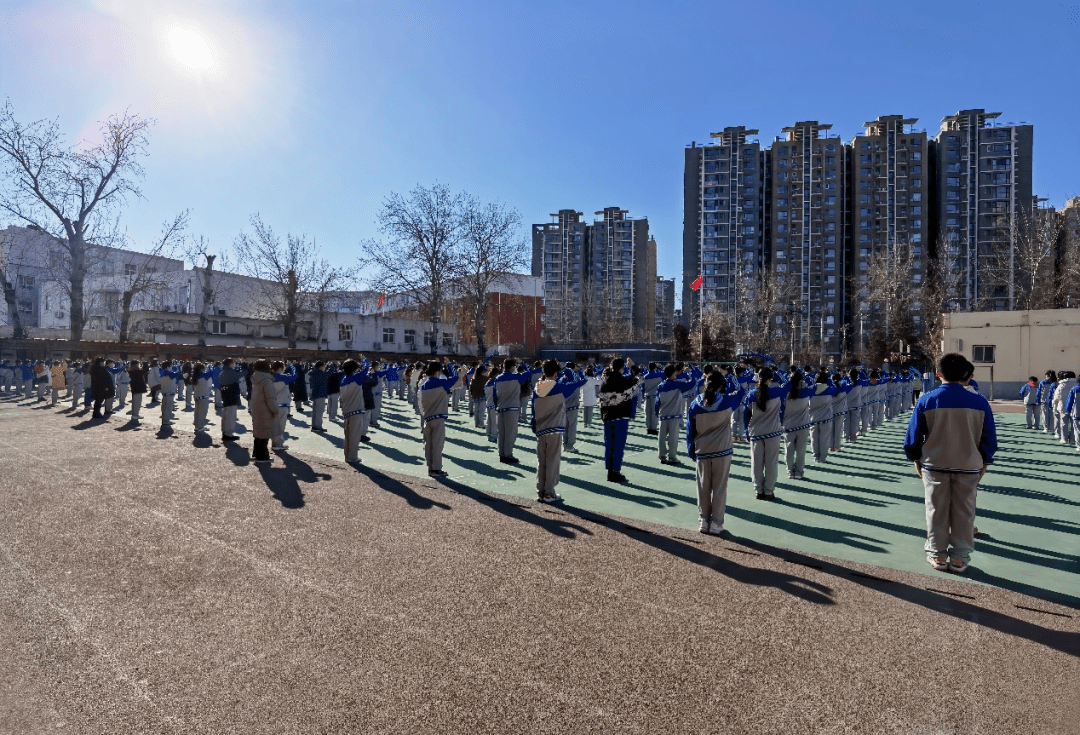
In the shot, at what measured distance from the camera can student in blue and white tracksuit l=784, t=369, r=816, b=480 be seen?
1005 centimetres

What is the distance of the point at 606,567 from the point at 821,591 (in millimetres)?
1786

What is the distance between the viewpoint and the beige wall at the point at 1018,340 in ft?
109

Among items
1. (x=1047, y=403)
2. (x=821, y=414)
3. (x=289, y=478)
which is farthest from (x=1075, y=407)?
(x=289, y=478)

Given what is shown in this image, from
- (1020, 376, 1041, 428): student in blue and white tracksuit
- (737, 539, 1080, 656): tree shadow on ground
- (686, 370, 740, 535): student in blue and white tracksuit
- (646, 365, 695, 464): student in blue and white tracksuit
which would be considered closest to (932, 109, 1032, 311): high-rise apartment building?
(1020, 376, 1041, 428): student in blue and white tracksuit

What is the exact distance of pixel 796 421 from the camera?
10.4m

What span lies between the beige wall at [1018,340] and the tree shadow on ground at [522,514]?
113 ft

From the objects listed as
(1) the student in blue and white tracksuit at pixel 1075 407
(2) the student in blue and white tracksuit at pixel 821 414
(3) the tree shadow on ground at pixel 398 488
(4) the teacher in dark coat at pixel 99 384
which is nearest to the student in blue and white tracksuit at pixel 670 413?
(2) the student in blue and white tracksuit at pixel 821 414

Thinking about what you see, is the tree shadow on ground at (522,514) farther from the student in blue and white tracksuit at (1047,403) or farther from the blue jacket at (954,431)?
the student in blue and white tracksuit at (1047,403)

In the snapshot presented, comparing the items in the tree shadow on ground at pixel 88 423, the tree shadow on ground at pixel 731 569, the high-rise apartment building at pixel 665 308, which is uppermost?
the high-rise apartment building at pixel 665 308

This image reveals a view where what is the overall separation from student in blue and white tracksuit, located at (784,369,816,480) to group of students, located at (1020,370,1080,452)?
8.41 m

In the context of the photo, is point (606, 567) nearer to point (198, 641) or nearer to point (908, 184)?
point (198, 641)

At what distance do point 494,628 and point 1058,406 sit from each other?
1765 centimetres

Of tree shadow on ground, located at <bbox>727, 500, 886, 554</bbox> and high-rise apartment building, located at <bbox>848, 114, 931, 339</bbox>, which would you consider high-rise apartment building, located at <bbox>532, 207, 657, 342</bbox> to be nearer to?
high-rise apartment building, located at <bbox>848, 114, 931, 339</bbox>

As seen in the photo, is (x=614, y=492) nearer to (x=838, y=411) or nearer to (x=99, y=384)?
(x=838, y=411)
